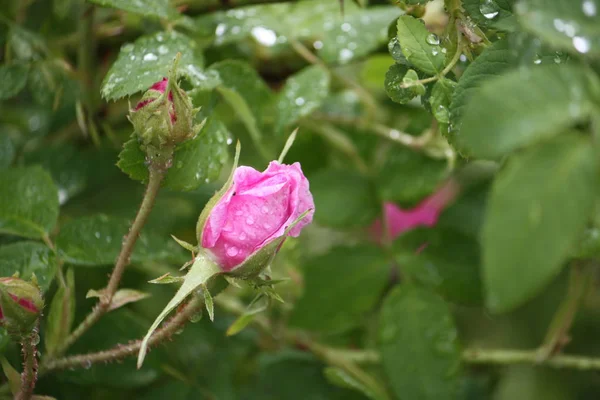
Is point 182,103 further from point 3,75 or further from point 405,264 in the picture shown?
point 405,264

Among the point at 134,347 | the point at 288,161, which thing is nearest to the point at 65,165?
the point at 288,161

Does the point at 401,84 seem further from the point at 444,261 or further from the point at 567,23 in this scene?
the point at 444,261

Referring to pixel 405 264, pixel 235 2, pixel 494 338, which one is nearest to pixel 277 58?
pixel 235 2

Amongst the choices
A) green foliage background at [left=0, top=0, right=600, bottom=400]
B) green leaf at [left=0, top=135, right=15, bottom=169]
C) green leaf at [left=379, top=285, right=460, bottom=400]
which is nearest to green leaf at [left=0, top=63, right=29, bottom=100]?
green foliage background at [left=0, top=0, right=600, bottom=400]

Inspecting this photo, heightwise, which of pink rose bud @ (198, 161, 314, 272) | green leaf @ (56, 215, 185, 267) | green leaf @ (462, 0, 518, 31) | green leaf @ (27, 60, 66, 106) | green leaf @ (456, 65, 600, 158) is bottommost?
green leaf @ (56, 215, 185, 267)

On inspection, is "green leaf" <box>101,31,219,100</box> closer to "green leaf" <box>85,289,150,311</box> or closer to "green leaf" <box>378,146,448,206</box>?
"green leaf" <box>85,289,150,311</box>

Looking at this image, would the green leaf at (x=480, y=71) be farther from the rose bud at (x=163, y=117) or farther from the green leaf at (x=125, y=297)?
the green leaf at (x=125, y=297)
